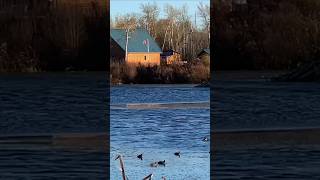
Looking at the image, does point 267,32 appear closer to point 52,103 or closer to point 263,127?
point 263,127

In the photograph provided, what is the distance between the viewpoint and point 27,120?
25.5 metres

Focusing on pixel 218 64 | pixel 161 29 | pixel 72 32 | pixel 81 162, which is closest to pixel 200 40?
pixel 161 29

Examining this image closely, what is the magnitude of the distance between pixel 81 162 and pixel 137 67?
17.2 meters

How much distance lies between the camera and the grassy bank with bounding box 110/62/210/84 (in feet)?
103

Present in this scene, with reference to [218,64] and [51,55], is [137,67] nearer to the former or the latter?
[51,55]

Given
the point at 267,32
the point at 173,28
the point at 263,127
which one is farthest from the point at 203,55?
the point at 263,127

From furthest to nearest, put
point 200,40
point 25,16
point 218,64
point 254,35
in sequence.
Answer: point 200,40
point 25,16
point 254,35
point 218,64

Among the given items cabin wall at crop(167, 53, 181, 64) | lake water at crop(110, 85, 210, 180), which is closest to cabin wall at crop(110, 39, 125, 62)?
lake water at crop(110, 85, 210, 180)

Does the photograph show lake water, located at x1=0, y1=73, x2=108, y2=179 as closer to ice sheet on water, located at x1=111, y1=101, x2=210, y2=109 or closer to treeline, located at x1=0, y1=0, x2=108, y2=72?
treeline, located at x1=0, y1=0, x2=108, y2=72

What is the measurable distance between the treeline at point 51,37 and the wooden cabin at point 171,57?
5852 millimetres

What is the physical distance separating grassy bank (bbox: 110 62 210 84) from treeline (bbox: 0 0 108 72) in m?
2.97

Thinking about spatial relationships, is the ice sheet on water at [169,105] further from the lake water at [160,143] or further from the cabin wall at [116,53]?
the cabin wall at [116,53]

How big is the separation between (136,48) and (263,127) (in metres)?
10.2

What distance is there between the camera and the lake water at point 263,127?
14.5m
